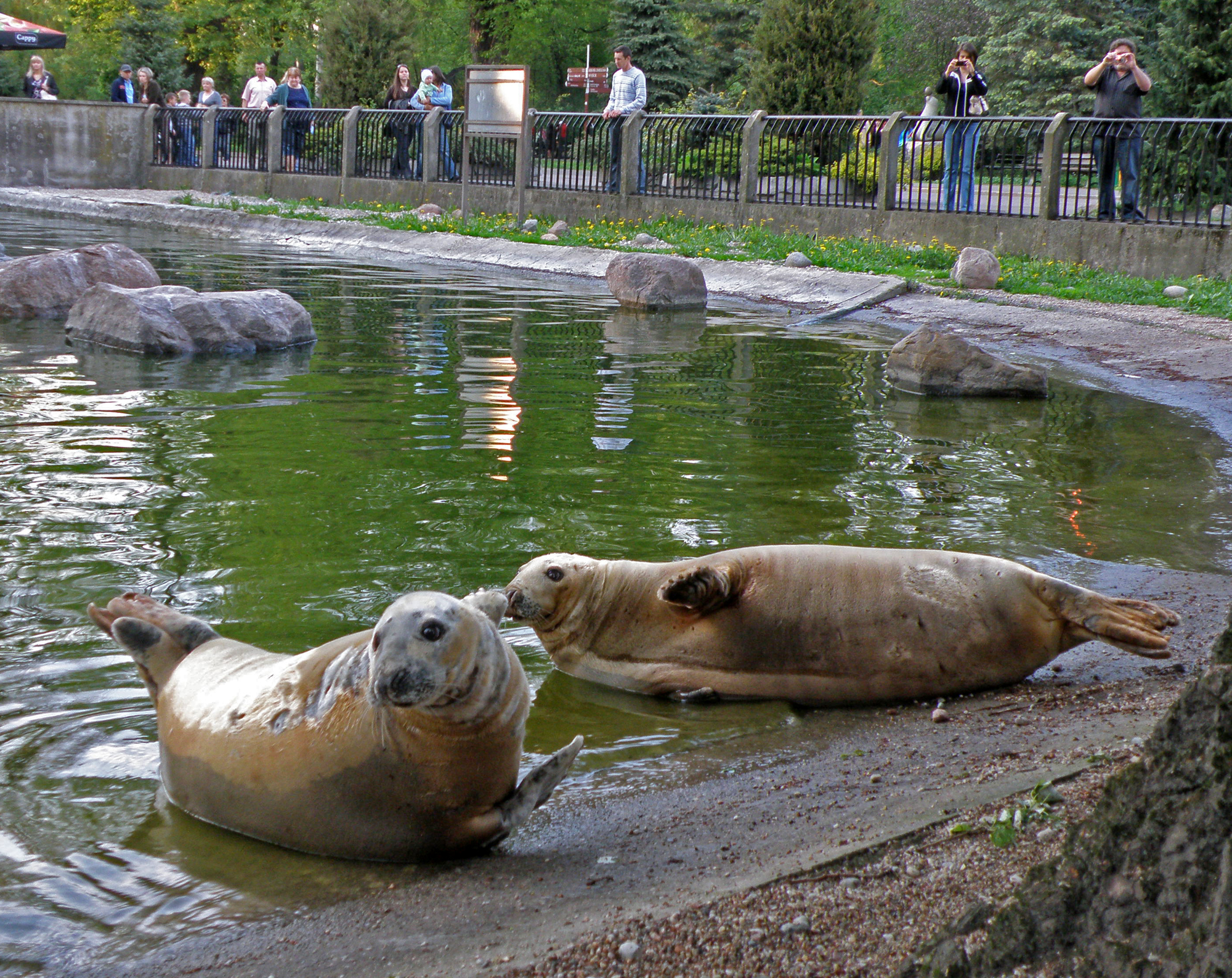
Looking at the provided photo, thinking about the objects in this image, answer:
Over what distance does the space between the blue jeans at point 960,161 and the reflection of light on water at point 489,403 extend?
943 cm

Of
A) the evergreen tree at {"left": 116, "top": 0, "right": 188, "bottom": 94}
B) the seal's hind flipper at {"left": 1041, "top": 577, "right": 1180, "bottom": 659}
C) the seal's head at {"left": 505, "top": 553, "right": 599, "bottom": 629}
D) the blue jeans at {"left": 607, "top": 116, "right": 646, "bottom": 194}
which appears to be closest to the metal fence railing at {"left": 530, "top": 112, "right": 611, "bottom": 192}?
the blue jeans at {"left": 607, "top": 116, "right": 646, "bottom": 194}

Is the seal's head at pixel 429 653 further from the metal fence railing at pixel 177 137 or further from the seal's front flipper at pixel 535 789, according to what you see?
the metal fence railing at pixel 177 137

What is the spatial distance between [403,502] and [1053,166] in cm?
1291

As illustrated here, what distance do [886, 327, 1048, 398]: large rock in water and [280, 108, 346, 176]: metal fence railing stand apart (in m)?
19.5

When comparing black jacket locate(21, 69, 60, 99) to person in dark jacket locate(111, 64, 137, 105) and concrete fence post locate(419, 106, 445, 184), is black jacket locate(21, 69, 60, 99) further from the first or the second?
concrete fence post locate(419, 106, 445, 184)

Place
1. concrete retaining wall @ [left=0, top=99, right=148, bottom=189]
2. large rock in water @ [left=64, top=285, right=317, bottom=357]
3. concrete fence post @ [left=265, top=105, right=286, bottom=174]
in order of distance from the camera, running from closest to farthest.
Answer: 1. large rock in water @ [left=64, top=285, right=317, bottom=357]
2. concrete fence post @ [left=265, top=105, right=286, bottom=174]
3. concrete retaining wall @ [left=0, top=99, right=148, bottom=189]

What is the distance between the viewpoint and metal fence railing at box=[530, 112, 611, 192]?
23266mm

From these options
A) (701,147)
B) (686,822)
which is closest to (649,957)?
(686,822)

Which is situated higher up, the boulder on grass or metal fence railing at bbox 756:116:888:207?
metal fence railing at bbox 756:116:888:207

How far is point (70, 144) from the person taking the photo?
31.1 metres

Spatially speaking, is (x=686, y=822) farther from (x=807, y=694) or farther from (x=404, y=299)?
(x=404, y=299)

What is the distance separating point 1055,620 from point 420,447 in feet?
14.4

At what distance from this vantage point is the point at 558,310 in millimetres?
14766

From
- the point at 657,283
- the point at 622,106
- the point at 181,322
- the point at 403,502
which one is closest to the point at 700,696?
the point at 403,502
